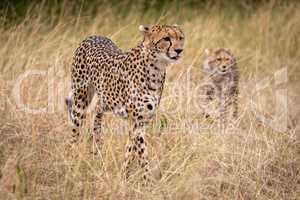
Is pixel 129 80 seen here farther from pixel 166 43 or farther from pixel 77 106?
pixel 77 106

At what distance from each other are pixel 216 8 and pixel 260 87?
3357 mm

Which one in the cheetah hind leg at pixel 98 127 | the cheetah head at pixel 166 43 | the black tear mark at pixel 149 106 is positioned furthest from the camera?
the cheetah hind leg at pixel 98 127

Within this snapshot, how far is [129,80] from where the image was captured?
598 centimetres

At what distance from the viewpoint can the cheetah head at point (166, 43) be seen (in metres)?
5.72

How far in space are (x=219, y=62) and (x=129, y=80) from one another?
2398mm

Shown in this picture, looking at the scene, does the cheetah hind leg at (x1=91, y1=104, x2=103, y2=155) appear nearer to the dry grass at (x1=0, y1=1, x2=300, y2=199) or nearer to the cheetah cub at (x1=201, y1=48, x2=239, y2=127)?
the dry grass at (x1=0, y1=1, x2=300, y2=199)

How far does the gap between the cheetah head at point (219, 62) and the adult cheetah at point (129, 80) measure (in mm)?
1889

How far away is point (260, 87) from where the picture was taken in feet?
26.2

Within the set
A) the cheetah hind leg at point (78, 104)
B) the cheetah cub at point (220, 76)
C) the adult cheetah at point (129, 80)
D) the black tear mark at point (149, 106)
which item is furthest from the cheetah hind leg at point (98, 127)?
the cheetah cub at point (220, 76)

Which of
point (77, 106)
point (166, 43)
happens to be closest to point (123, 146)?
point (77, 106)

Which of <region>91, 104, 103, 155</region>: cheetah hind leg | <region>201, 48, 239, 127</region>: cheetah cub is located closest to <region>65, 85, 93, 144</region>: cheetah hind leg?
<region>91, 104, 103, 155</region>: cheetah hind leg

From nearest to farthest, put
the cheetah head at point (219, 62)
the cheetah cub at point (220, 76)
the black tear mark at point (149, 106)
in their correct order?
the black tear mark at point (149, 106) < the cheetah cub at point (220, 76) < the cheetah head at point (219, 62)

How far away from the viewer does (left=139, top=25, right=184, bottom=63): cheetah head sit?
5.72m

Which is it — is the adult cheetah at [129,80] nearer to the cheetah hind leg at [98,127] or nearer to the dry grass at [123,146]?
the cheetah hind leg at [98,127]
